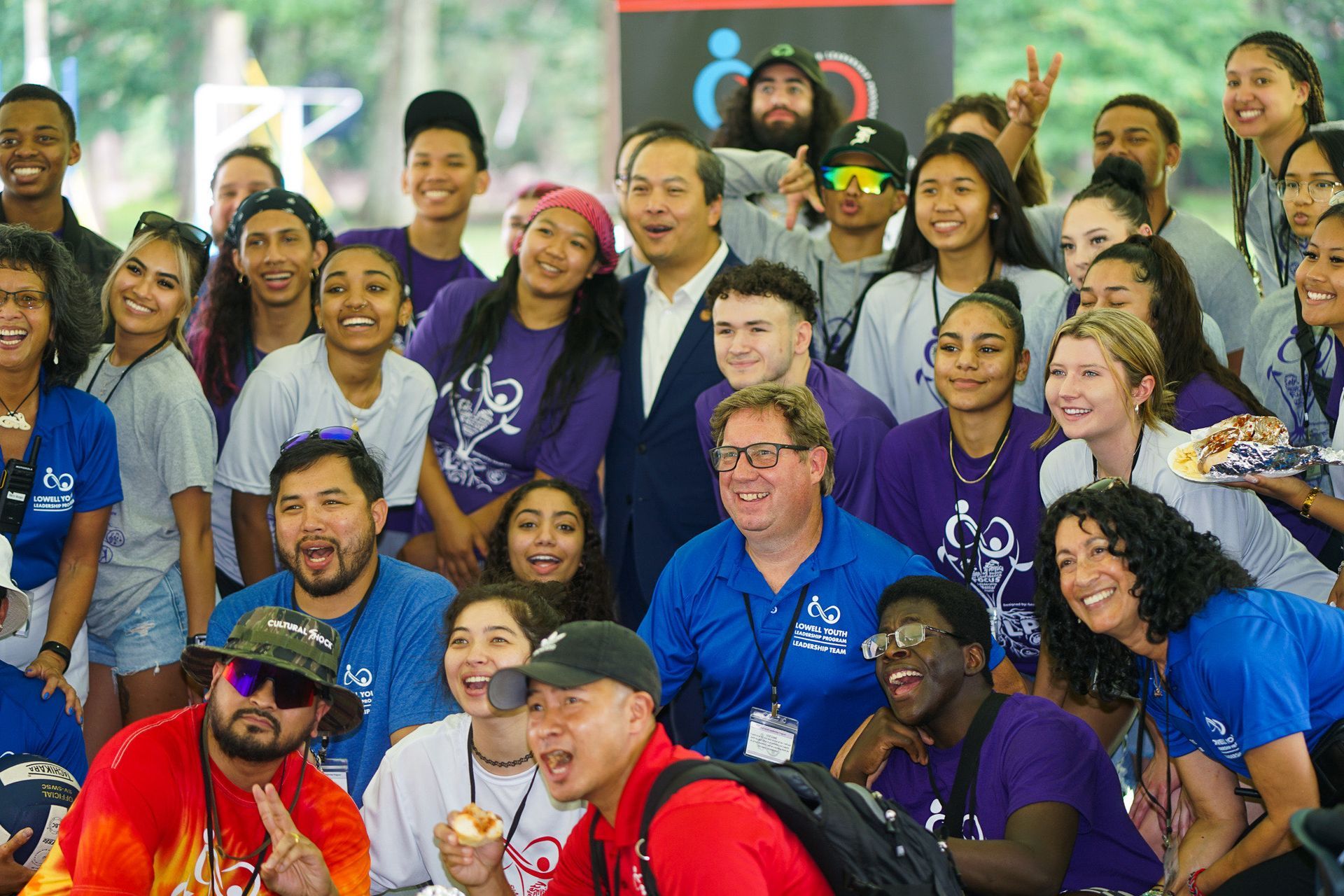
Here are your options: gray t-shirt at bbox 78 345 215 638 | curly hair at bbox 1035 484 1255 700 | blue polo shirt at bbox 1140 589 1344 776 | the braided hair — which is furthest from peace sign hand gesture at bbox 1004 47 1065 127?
gray t-shirt at bbox 78 345 215 638

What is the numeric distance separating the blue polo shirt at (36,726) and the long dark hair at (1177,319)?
135 inches

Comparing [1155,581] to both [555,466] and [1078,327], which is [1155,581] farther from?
[555,466]

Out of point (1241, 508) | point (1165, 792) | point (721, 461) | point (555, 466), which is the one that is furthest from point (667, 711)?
point (1241, 508)

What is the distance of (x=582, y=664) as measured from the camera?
9.09ft

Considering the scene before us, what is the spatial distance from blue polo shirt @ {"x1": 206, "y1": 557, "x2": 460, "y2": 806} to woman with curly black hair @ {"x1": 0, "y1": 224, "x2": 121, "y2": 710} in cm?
58

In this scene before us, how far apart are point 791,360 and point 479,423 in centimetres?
121

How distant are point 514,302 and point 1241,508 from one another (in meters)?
2.66

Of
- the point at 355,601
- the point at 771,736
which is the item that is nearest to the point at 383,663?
the point at 355,601

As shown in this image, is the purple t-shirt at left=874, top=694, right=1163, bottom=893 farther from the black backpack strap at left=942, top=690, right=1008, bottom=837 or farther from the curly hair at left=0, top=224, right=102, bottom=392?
the curly hair at left=0, top=224, right=102, bottom=392

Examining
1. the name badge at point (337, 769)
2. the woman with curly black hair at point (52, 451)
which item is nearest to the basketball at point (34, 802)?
the woman with curly black hair at point (52, 451)

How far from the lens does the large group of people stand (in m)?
3.24

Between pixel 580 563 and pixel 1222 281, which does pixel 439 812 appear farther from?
pixel 1222 281

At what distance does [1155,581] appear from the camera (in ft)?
11.0

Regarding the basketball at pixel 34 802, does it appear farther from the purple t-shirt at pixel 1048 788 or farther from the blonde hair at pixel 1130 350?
the blonde hair at pixel 1130 350
